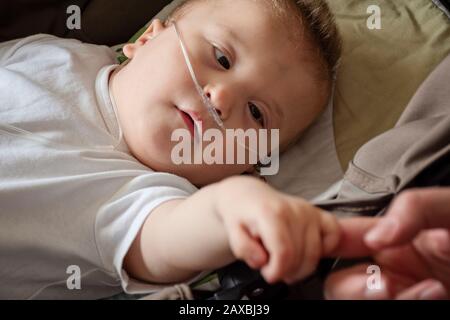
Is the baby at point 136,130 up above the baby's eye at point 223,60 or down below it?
below

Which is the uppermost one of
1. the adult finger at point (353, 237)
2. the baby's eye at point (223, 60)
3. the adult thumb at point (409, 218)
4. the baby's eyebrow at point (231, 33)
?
the baby's eyebrow at point (231, 33)

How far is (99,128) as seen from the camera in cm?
94

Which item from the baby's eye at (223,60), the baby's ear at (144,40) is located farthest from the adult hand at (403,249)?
the baby's ear at (144,40)

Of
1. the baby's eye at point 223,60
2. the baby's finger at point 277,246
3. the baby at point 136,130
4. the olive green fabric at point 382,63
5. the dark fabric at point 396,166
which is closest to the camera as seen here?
the baby's finger at point 277,246

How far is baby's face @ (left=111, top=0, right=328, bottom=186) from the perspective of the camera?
0.89m

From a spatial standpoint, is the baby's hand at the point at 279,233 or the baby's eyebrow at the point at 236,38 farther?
the baby's eyebrow at the point at 236,38

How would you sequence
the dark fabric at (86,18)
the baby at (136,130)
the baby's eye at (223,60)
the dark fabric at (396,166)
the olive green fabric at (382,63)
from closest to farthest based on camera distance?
the dark fabric at (396,166) < the baby at (136,130) < the baby's eye at (223,60) < the olive green fabric at (382,63) < the dark fabric at (86,18)

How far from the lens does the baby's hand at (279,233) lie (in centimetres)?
55

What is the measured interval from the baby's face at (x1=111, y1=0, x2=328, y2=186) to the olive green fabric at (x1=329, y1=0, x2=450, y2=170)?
10 centimetres

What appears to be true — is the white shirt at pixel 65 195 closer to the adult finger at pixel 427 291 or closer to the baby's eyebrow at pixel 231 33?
the baby's eyebrow at pixel 231 33

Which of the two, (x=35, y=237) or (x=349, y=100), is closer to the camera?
(x=35, y=237)
